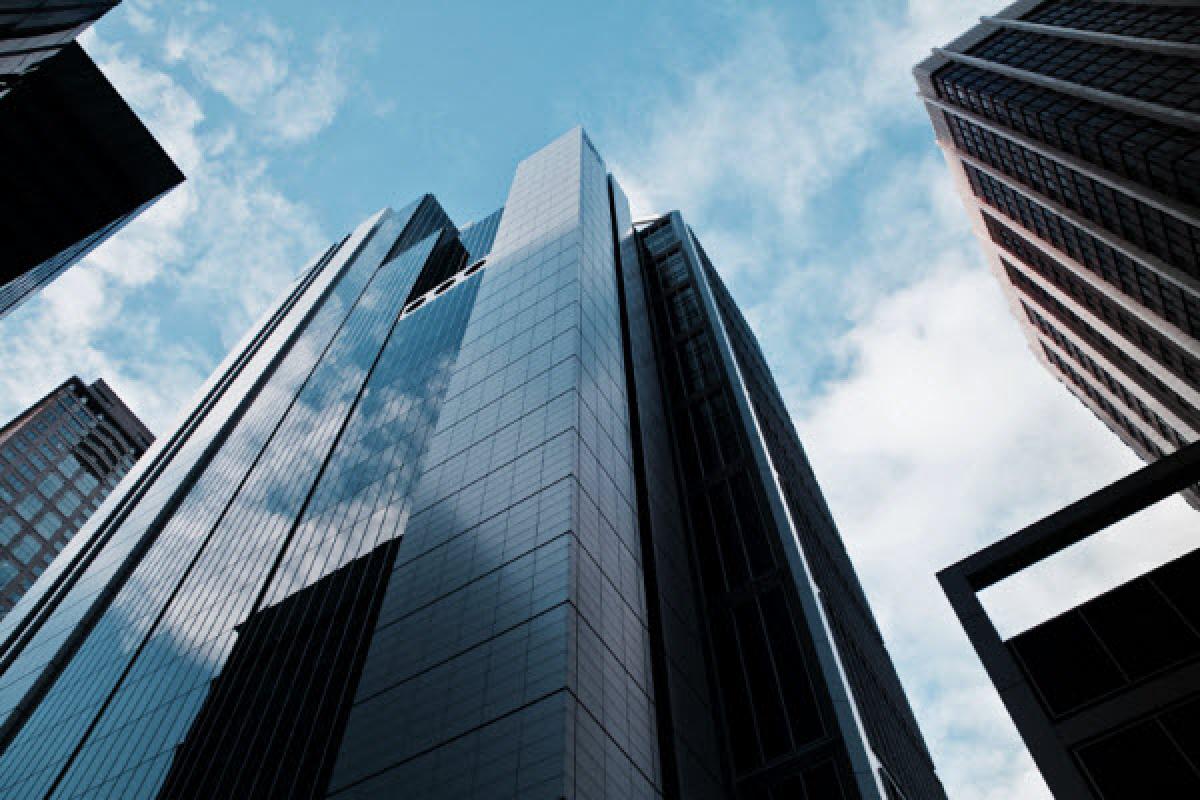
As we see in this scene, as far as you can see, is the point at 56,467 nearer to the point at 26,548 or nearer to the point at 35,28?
the point at 26,548

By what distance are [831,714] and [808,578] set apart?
20.0 feet

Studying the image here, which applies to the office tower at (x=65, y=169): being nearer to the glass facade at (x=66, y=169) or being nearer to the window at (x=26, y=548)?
the glass facade at (x=66, y=169)

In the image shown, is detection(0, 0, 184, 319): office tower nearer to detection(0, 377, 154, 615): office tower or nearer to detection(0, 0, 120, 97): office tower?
detection(0, 0, 120, 97): office tower

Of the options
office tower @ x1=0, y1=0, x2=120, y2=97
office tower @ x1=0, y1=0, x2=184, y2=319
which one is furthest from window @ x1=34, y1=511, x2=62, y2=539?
office tower @ x1=0, y1=0, x2=120, y2=97

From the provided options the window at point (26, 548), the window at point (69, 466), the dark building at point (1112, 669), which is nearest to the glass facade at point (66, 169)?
the window at point (26, 548)

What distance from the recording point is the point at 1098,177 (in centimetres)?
5809

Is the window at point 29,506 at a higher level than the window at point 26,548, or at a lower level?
higher

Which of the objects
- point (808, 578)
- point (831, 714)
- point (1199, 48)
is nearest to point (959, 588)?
point (831, 714)

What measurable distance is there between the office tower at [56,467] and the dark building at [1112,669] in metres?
100.0

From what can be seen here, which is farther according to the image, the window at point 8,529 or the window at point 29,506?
the window at point 29,506

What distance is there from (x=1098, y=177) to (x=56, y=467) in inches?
4843

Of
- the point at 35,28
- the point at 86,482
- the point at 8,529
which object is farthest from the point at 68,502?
the point at 35,28

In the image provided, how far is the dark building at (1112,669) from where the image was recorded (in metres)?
14.6

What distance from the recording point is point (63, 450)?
357 feet
